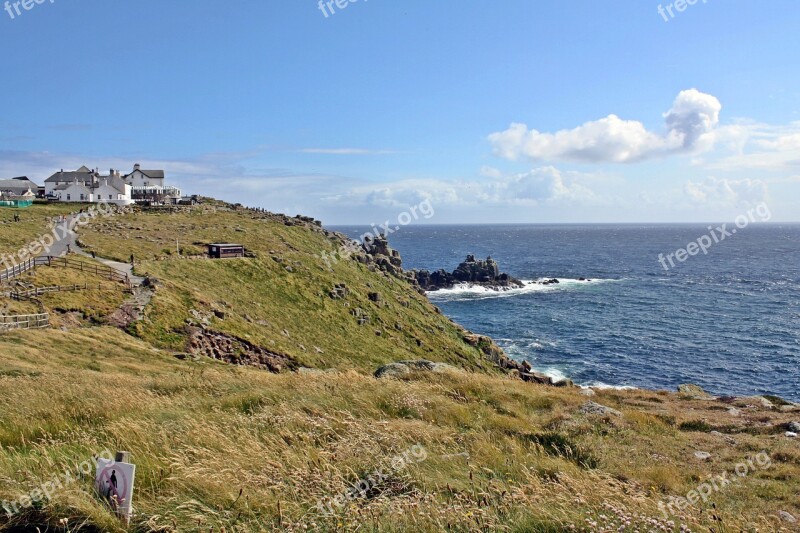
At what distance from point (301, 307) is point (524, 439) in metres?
44.2

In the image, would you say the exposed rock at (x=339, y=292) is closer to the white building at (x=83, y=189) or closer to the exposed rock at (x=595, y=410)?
the exposed rock at (x=595, y=410)

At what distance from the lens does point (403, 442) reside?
365 inches

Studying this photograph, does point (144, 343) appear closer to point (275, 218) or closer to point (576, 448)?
point (576, 448)

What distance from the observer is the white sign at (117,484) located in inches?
234

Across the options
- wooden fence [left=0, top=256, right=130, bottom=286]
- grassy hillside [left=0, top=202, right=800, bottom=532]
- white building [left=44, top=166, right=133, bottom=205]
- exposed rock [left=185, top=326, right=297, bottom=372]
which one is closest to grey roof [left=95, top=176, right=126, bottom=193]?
white building [left=44, top=166, right=133, bottom=205]

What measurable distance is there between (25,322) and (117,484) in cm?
2931

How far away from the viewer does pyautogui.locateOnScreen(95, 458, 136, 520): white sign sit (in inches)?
234

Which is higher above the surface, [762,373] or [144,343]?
[144,343]

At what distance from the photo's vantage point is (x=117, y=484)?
6.02m


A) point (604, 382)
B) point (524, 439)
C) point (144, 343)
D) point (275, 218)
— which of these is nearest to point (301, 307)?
point (144, 343)

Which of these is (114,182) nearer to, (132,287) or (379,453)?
(132,287)

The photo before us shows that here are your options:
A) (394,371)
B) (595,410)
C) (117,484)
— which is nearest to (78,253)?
(394,371)

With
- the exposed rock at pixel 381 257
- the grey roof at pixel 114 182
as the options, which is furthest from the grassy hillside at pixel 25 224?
the exposed rock at pixel 381 257

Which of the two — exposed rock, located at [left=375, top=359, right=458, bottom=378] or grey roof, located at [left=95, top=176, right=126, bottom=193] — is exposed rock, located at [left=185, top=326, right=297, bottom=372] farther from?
grey roof, located at [left=95, top=176, right=126, bottom=193]
